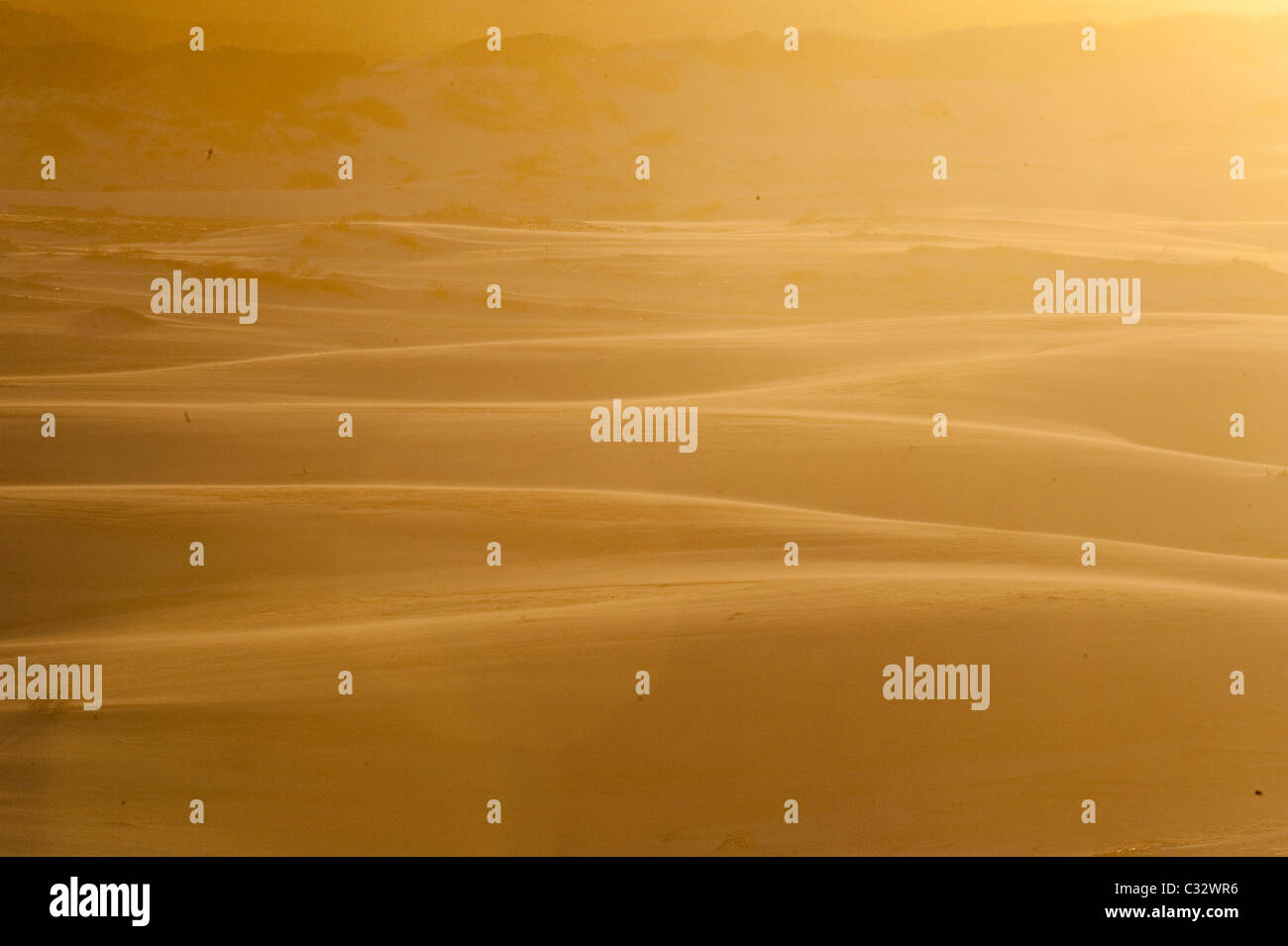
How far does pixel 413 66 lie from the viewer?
351 centimetres

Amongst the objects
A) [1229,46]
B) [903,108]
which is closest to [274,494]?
[903,108]

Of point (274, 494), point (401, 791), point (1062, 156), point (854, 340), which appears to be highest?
point (1062, 156)

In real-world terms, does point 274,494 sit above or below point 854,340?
below

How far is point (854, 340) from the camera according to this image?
11.4ft

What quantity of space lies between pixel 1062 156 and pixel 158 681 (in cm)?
357

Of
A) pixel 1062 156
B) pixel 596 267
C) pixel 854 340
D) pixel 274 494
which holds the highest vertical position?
pixel 1062 156

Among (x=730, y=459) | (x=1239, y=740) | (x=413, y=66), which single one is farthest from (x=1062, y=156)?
Result: (x=413, y=66)

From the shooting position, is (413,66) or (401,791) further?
(413,66)

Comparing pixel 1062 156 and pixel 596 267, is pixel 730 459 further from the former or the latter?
pixel 1062 156

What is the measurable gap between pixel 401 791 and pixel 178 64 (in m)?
2.64

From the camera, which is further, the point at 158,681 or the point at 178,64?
the point at 178,64

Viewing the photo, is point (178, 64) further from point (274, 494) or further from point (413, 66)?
point (274, 494)

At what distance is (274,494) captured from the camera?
3367mm

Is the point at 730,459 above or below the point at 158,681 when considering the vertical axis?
above
